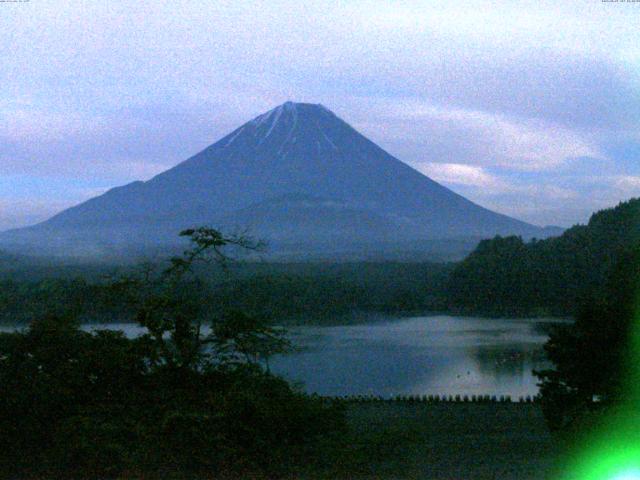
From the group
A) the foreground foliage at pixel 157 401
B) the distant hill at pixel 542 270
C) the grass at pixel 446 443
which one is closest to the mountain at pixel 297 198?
the distant hill at pixel 542 270

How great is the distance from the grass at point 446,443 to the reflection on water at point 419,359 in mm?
2369

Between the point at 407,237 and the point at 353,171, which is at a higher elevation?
the point at 353,171

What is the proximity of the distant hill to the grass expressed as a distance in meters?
21.8

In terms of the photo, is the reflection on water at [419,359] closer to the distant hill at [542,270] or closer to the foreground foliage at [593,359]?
the distant hill at [542,270]

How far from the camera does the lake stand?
17.5 m

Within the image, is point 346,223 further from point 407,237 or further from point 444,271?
point 444,271

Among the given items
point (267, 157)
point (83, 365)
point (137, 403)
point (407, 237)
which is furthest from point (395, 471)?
point (267, 157)

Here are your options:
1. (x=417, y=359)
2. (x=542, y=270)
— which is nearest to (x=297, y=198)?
(x=542, y=270)

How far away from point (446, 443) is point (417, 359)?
42.3 feet

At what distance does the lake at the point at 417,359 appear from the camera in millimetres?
17453

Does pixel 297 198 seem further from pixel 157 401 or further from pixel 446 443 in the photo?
pixel 157 401

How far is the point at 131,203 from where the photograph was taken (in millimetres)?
88375

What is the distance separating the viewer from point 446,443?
9.52 metres

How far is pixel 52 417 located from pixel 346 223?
258 feet
